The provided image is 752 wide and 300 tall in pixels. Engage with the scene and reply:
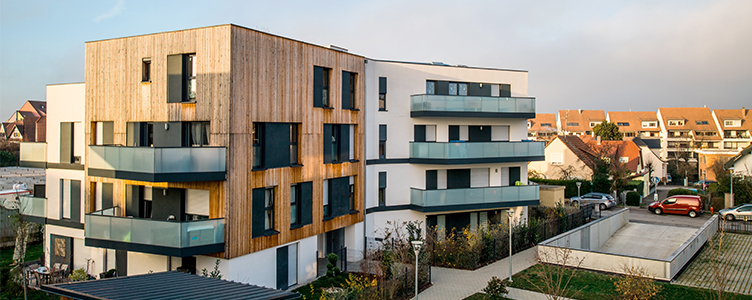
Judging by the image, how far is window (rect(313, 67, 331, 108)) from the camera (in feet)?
58.1

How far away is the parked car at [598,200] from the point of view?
117 feet

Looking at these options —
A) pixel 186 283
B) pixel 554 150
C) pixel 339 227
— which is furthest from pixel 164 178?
pixel 554 150

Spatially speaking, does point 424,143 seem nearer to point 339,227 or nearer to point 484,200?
point 484,200

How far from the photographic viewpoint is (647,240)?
993 inches

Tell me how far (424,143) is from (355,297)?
1028cm

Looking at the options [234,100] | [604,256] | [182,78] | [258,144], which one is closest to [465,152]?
[604,256]

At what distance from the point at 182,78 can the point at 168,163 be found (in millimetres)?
2825

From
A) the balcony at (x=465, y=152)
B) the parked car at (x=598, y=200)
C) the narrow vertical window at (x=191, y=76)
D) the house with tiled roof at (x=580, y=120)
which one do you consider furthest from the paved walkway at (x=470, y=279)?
the house with tiled roof at (x=580, y=120)

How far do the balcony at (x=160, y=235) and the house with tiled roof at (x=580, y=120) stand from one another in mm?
87283

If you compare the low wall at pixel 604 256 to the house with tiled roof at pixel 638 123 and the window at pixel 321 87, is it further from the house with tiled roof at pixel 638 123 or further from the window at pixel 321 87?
the house with tiled roof at pixel 638 123

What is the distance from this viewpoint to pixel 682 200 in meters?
33.1

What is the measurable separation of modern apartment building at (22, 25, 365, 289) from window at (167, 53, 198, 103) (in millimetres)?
33

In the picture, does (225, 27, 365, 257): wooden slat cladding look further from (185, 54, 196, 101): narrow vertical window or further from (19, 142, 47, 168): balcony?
(19, 142, 47, 168): balcony

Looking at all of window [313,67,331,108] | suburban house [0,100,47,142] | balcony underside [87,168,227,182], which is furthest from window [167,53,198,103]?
suburban house [0,100,47,142]
